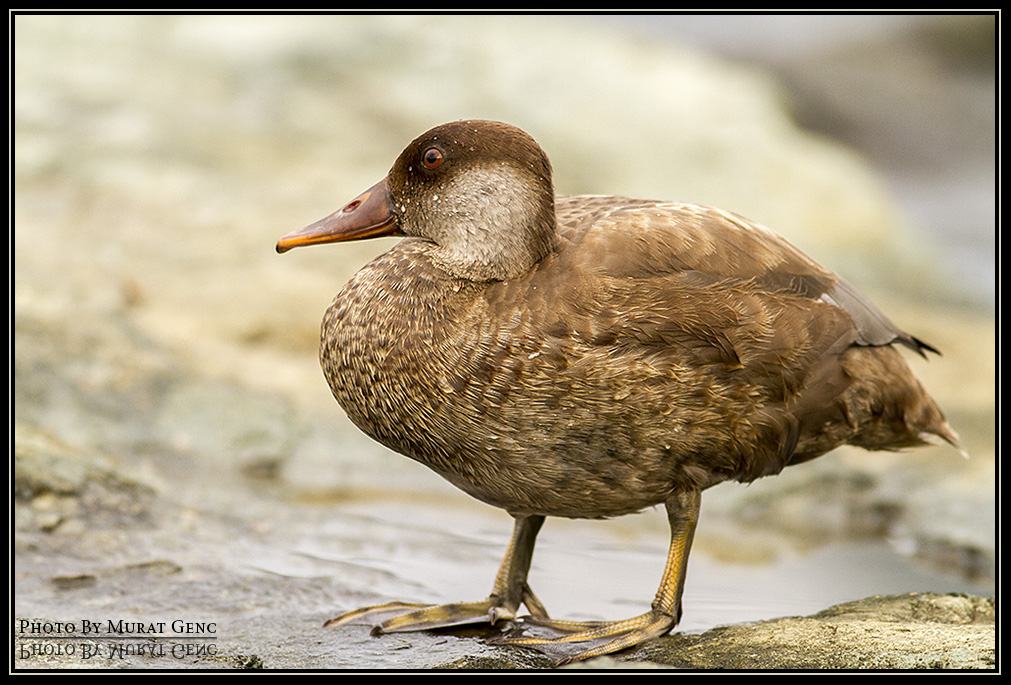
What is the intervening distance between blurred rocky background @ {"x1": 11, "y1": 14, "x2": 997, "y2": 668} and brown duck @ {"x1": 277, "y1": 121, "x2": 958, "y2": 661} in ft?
2.16

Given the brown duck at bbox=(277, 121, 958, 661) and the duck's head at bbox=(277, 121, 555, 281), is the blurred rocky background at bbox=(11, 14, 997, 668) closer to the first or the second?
the brown duck at bbox=(277, 121, 958, 661)

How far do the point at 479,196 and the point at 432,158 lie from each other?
0.66 ft

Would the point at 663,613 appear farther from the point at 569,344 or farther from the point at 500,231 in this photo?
the point at 500,231

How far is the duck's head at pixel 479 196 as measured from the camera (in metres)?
3.59

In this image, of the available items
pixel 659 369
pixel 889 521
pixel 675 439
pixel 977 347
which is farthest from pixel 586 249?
pixel 977 347

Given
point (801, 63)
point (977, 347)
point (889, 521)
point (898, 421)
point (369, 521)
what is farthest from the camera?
point (801, 63)

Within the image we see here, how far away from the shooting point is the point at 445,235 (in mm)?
3693

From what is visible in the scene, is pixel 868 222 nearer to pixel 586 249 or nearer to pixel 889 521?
pixel 889 521

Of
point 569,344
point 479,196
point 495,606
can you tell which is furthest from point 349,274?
point 569,344

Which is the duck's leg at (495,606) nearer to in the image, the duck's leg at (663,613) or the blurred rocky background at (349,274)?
the blurred rocky background at (349,274)

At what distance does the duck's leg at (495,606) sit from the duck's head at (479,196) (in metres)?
1.00

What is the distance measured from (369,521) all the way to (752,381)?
7.92ft

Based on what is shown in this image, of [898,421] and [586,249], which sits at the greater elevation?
[586,249]

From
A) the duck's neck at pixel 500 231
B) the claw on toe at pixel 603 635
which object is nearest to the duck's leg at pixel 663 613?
the claw on toe at pixel 603 635
